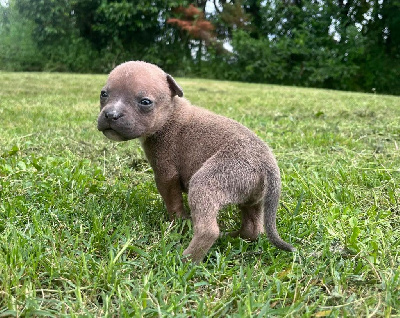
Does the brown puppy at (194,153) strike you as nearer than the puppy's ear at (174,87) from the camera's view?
Yes

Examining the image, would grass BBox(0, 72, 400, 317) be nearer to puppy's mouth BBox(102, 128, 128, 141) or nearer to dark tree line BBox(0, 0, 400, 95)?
puppy's mouth BBox(102, 128, 128, 141)

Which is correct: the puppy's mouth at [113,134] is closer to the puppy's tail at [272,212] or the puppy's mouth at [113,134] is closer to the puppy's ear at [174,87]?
the puppy's ear at [174,87]

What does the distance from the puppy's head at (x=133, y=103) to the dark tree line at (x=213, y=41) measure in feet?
55.8

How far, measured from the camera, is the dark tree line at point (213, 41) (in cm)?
1884

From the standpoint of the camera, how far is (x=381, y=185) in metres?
3.07

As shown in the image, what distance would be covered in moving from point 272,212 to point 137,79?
3.51ft

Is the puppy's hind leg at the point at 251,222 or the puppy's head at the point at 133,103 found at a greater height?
the puppy's head at the point at 133,103

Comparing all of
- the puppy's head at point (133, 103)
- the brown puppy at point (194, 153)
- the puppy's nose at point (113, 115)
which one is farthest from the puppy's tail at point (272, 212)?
the puppy's nose at point (113, 115)

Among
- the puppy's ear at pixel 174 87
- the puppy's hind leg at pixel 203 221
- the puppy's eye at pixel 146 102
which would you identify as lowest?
the puppy's hind leg at pixel 203 221

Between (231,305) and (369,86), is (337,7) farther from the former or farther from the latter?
(231,305)

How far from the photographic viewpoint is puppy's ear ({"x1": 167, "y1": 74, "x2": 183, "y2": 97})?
2.51m

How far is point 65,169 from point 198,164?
1.36m

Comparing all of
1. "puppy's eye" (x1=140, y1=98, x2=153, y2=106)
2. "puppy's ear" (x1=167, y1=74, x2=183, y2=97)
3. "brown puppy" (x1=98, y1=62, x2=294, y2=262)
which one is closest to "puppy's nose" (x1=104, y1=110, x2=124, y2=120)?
"brown puppy" (x1=98, y1=62, x2=294, y2=262)

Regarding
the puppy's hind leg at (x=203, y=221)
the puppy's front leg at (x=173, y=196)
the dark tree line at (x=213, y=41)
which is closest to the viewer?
the puppy's hind leg at (x=203, y=221)
